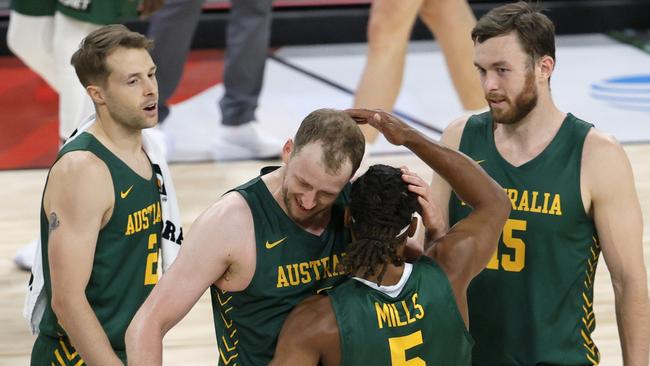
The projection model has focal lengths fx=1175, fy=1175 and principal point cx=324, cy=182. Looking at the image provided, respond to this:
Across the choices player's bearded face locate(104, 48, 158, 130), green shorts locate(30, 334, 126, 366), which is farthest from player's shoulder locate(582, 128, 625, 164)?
green shorts locate(30, 334, 126, 366)

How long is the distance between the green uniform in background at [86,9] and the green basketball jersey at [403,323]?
2422 mm

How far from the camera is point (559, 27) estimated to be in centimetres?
892

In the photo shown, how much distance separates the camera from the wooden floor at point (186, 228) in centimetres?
441

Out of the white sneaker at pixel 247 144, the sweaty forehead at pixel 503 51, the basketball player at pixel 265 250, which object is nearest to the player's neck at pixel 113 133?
the basketball player at pixel 265 250

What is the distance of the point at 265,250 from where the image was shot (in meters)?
2.71

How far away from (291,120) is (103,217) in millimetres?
4124

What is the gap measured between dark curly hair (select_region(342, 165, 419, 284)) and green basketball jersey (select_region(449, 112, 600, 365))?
1.80 ft

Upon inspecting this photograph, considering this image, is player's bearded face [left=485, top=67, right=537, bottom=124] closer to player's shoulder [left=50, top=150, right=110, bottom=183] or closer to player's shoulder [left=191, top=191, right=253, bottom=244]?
player's shoulder [left=191, top=191, right=253, bottom=244]

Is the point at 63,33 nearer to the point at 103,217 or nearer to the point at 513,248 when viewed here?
the point at 103,217

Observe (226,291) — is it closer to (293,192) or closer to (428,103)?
(293,192)

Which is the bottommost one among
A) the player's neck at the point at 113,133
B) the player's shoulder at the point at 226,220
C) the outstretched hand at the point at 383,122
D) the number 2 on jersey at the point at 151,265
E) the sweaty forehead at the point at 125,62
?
the number 2 on jersey at the point at 151,265

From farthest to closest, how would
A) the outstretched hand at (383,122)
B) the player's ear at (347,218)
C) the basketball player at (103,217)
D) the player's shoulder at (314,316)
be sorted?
the basketball player at (103,217), the outstretched hand at (383,122), the player's ear at (347,218), the player's shoulder at (314,316)

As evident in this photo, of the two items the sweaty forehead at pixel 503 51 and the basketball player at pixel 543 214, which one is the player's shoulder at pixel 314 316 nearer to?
the basketball player at pixel 543 214

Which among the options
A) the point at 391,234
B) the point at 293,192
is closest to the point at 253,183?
the point at 293,192
